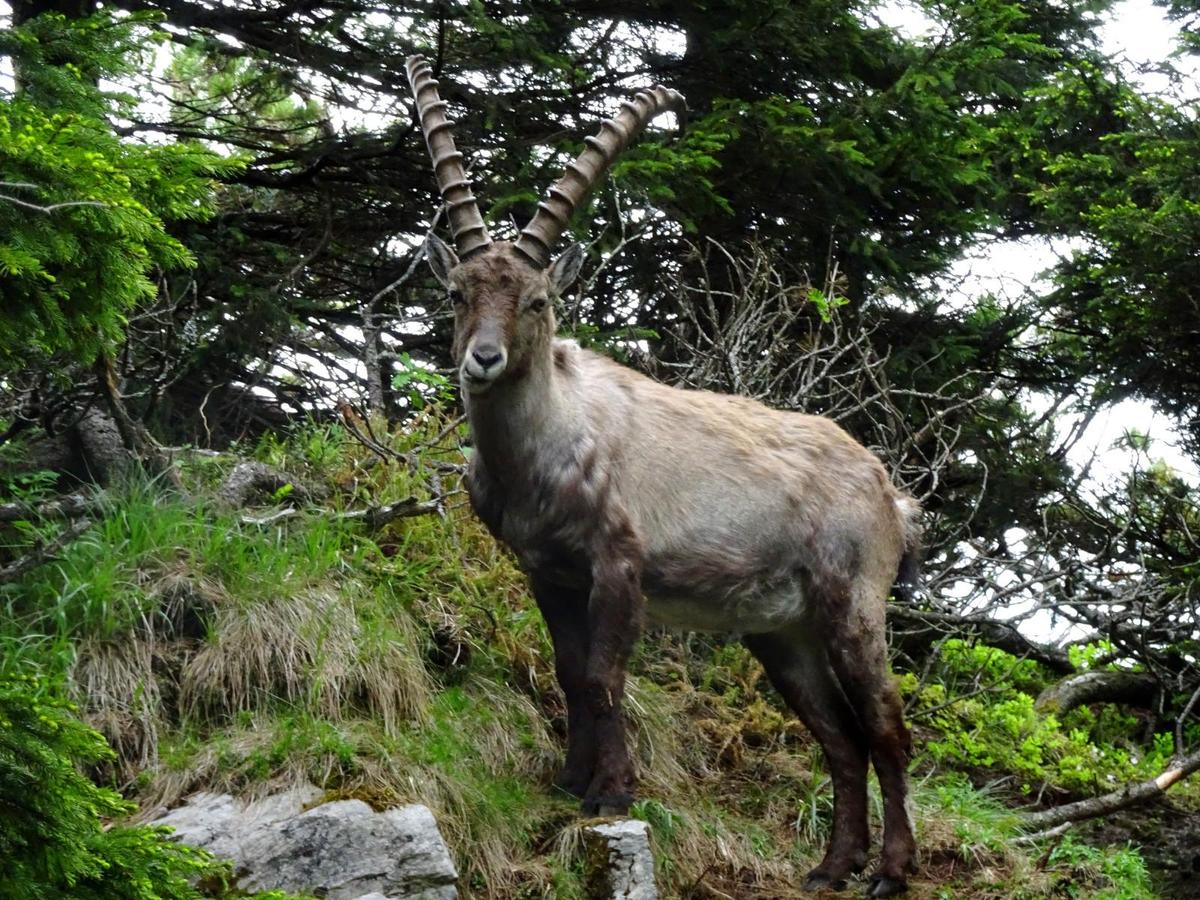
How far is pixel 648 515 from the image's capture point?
21.9 ft

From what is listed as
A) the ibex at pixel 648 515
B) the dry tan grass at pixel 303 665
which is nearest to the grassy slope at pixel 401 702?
the dry tan grass at pixel 303 665

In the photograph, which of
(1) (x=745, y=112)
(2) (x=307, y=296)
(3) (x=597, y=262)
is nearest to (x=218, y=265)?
(2) (x=307, y=296)

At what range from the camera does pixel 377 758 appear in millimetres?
6211

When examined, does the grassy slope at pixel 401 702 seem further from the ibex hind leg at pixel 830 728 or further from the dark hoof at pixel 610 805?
the ibex hind leg at pixel 830 728

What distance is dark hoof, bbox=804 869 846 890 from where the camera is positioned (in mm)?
6789

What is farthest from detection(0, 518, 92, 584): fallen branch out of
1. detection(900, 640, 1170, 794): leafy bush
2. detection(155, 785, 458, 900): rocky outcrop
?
detection(900, 640, 1170, 794): leafy bush

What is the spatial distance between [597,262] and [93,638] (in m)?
4.72

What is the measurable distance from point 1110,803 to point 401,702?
4158 mm

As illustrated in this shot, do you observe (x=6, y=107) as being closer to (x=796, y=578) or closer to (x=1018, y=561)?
(x=796, y=578)

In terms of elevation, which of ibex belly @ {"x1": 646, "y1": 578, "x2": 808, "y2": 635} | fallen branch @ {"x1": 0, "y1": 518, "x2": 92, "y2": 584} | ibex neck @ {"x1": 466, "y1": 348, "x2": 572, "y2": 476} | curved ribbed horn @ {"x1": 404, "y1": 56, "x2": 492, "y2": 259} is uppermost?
curved ribbed horn @ {"x1": 404, "y1": 56, "x2": 492, "y2": 259}

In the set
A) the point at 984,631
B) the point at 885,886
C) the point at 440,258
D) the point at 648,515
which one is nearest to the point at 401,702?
the point at 648,515

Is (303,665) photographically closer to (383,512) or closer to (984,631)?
(383,512)

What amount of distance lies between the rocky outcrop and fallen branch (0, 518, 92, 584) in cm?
165

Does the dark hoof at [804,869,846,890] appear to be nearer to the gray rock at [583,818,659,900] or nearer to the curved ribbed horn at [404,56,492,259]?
the gray rock at [583,818,659,900]
